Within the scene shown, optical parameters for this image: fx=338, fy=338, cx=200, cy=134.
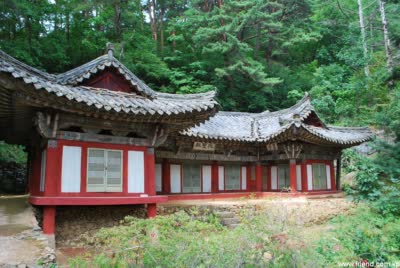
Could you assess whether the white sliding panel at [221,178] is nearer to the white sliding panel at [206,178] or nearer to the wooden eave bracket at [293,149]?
the white sliding panel at [206,178]

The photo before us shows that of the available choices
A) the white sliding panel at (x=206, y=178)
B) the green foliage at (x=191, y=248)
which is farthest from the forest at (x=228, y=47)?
the green foliage at (x=191, y=248)

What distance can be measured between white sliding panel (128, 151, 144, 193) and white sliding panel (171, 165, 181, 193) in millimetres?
4790

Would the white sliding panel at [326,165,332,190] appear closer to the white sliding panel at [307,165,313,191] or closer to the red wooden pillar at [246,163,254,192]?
the white sliding panel at [307,165,313,191]

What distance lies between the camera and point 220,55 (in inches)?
1136

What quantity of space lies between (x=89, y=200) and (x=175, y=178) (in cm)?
638

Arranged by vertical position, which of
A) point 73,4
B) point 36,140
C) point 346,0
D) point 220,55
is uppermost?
point 346,0

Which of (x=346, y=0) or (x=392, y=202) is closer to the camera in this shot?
(x=392, y=202)

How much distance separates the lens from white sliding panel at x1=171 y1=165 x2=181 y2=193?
1548 centimetres

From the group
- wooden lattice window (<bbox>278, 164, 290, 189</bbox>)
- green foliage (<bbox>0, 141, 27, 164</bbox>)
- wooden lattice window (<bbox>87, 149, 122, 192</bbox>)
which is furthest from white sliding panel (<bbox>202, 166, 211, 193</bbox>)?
green foliage (<bbox>0, 141, 27, 164</bbox>)

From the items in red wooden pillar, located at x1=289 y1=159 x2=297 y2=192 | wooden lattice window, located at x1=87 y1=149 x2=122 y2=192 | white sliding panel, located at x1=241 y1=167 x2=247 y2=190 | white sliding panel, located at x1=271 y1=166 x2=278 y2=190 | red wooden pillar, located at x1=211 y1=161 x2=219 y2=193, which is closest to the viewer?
wooden lattice window, located at x1=87 y1=149 x2=122 y2=192

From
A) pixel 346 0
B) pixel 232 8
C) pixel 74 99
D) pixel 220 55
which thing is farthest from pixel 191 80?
pixel 346 0

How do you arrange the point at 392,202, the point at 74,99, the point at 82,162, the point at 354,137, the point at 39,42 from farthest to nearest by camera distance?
the point at 39,42 → the point at 354,137 → the point at 392,202 → the point at 82,162 → the point at 74,99

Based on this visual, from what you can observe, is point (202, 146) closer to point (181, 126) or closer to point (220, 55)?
point (181, 126)

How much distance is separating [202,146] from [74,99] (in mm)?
8182
